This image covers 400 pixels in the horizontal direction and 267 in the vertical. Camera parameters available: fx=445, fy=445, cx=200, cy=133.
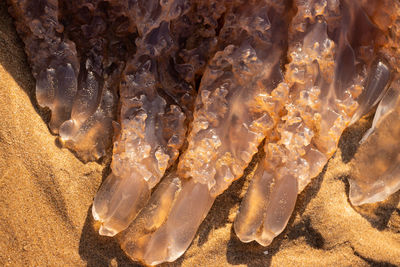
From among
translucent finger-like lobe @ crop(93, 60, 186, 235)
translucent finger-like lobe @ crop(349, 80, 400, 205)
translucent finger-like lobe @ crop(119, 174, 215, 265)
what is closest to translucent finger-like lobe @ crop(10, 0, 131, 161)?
translucent finger-like lobe @ crop(93, 60, 186, 235)

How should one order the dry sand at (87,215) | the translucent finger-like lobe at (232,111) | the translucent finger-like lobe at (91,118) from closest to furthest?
the dry sand at (87,215) → the translucent finger-like lobe at (232,111) → the translucent finger-like lobe at (91,118)

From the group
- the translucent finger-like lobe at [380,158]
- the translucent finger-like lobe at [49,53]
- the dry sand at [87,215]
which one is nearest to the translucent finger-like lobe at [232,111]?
the dry sand at [87,215]

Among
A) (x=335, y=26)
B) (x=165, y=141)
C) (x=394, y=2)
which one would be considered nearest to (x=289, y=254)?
(x=165, y=141)

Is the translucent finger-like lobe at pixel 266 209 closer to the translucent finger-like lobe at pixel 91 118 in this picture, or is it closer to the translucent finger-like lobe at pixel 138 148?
the translucent finger-like lobe at pixel 138 148

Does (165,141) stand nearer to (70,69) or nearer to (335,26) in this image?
(70,69)

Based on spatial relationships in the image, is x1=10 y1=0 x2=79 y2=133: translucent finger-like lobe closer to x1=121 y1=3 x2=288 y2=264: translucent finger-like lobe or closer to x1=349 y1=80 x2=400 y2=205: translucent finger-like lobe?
x1=121 y1=3 x2=288 y2=264: translucent finger-like lobe

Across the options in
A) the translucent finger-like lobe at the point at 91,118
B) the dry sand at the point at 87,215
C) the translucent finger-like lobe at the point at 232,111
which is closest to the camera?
the dry sand at the point at 87,215

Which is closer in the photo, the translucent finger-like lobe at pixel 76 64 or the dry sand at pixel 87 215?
the dry sand at pixel 87 215

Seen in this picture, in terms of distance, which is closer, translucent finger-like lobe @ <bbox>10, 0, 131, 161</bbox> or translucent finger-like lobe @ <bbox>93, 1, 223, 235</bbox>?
translucent finger-like lobe @ <bbox>93, 1, 223, 235</bbox>
